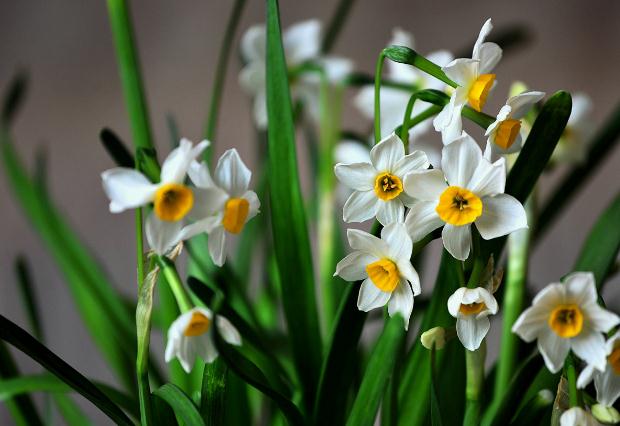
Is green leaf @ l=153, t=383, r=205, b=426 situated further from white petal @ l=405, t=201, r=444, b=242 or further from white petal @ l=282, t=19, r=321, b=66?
white petal @ l=282, t=19, r=321, b=66

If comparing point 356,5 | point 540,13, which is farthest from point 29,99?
point 540,13

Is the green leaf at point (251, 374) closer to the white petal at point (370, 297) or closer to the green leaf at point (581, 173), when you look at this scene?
the white petal at point (370, 297)

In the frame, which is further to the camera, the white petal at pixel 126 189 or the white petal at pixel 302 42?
the white petal at pixel 302 42

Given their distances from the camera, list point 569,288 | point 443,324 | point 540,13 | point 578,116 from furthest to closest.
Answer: point 540,13, point 578,116, point 443,324, point 569,288

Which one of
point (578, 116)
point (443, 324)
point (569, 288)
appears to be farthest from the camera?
point (578, 116)

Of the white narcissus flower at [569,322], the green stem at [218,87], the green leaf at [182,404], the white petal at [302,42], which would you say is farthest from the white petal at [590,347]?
the white petal at [302,42]

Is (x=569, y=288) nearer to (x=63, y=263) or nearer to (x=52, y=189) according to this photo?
(x=63, y=263)

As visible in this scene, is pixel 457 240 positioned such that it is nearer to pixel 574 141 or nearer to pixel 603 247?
pixel 603 247
